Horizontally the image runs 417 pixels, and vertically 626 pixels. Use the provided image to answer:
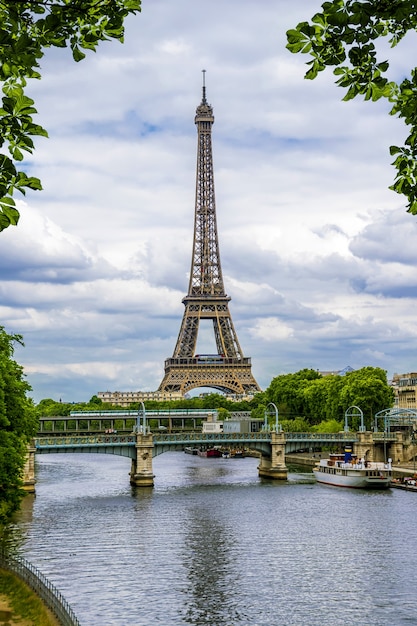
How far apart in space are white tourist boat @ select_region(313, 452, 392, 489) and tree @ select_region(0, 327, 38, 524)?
1572 inches

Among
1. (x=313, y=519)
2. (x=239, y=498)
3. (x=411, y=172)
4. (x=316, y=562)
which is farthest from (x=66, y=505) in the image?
(x=411, y=172)

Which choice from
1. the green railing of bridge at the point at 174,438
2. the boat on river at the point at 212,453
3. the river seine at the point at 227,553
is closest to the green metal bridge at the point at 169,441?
the green railing of bridge at the point at 174,438

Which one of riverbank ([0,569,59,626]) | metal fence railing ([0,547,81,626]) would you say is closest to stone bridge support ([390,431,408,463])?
metal fence railing ([0,547,81,626])

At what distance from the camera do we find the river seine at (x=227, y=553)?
37906 millimetres

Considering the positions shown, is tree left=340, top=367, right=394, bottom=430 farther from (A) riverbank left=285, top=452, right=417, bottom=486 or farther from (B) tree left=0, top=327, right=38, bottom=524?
(B) tree left=0, top=327, right=38, bottom=524

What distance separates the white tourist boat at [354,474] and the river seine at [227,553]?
12.9 feet

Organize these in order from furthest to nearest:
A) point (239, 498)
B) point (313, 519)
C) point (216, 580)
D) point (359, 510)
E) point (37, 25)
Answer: point (239, 498), point (359, 510), point (313, 519), point (216, 580), point (37, 25)

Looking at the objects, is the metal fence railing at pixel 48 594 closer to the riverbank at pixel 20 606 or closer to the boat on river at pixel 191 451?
the riverbank at pixel 20 606

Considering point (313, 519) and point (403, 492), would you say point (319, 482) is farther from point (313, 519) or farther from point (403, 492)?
point (313, 519)

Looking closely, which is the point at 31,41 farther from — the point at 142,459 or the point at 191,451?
the point at 191,451

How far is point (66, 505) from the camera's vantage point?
7381 cm

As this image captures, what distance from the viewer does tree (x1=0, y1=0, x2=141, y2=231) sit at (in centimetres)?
1033

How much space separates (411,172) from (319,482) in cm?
8569

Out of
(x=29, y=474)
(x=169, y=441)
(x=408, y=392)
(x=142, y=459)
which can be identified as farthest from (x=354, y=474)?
(x=408, y=392)
